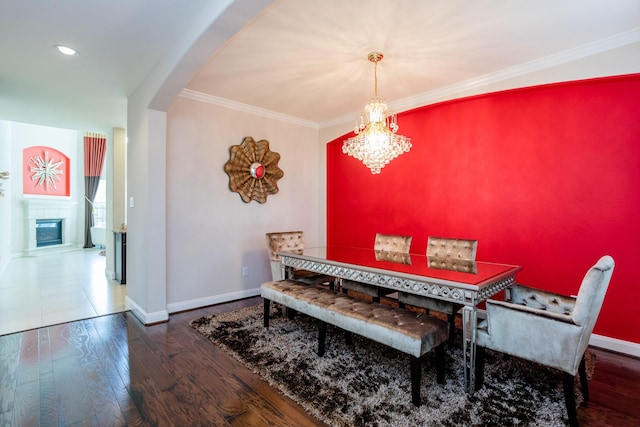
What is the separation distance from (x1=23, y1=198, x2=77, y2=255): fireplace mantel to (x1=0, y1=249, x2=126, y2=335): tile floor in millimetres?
1209

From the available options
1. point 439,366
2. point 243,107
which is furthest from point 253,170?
point 439,366

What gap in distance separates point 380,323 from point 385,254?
1.06 meters

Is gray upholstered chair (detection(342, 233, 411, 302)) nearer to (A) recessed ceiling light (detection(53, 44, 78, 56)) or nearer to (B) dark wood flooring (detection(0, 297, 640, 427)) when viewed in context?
(B) dark wood flooring (detection(0, 297, 640, 427))

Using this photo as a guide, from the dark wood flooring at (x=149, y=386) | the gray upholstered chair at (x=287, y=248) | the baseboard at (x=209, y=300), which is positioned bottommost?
the dark wood flooring at (x=149, y=386)

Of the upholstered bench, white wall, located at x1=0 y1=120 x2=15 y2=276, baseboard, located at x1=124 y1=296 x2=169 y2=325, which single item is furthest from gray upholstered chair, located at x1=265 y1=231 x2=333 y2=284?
white wall, located at x1=0 y1=120 x2=15 y2=276

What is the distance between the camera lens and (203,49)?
2215mm

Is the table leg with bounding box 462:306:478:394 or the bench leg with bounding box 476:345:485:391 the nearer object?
the table leg with bounding box 462:306:478:394

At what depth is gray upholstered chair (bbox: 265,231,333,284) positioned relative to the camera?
10.8 ft

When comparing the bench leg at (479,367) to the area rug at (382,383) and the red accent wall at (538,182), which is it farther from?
the red accent wall at (538,182)

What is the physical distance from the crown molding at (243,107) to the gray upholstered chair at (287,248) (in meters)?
1.79

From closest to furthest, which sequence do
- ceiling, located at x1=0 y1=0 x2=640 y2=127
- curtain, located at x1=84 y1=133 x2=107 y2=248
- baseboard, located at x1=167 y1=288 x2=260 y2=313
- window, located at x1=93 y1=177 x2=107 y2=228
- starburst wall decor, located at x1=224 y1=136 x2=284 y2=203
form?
ceiling, located at x1=0 y1=0 x2=640 y2=127 < baseboard, located at x1=167 y1=288 x2=260 y2=313 < starburst wall decor, located at x1=224 y1=136 x2=284 y2=203 < curtain, located at x1=84 y1=133 x2=107 y2=248 < window, located at x1=93 y1=177 x2=107 y2=228

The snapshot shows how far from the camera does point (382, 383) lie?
6.64 ft

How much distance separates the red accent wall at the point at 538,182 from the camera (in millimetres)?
2539

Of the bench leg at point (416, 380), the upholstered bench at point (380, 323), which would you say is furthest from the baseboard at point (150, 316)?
the bench leg at point (416, 380)
